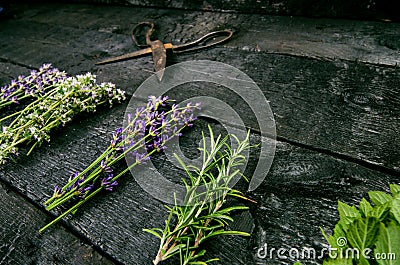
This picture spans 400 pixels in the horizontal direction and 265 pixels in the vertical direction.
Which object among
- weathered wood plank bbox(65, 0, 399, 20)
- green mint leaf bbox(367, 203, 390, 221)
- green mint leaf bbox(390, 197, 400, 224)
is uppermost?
weathered wood plank bbox(65, 0, 399, 20)

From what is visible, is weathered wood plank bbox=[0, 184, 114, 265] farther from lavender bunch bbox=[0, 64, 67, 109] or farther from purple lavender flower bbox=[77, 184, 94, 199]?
lavender bunch bbox=[0, 64, 67, 109]

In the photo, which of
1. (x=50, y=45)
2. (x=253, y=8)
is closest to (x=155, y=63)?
(x=253, y=8)

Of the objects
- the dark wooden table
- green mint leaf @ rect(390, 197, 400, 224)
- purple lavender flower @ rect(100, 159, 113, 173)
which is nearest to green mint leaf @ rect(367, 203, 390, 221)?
green mint leaf @ rect(390, 197, 400, 224)

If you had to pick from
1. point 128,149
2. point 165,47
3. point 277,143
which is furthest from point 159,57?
point 277,143

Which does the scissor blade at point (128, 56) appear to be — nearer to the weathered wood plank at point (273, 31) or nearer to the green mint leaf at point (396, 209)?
the weathered wood plank at point (273, 31)

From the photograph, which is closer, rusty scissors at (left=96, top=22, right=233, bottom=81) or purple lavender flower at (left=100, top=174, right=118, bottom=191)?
purple lavender flower at (left=100, top=174, right=118, bottom=191)

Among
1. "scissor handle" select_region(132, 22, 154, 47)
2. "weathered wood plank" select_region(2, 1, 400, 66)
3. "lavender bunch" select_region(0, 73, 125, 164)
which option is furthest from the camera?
"scissor handle" select_region(132, 22, 154, 47)

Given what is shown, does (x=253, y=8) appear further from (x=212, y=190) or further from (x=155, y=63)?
(x=212, y=190)
